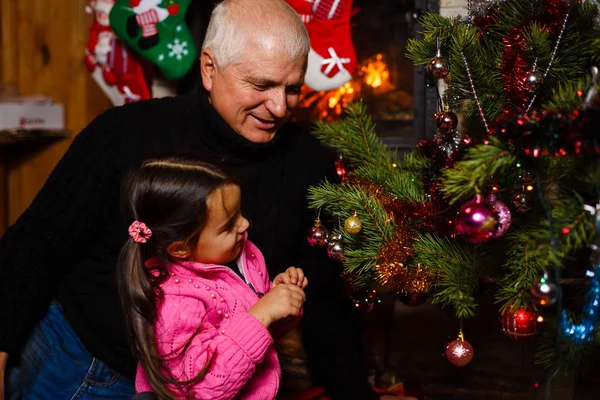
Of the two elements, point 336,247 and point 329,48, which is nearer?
point 336,247

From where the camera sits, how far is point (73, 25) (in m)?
2.26

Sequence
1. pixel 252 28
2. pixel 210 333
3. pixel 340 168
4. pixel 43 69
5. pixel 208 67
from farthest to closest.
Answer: pixel 43 69, pixel 340 168, pixel 208 67, pixel 252 28, pixel 210 333

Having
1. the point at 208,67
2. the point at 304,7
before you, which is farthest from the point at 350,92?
the point at 208,67

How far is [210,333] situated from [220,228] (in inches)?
7.7

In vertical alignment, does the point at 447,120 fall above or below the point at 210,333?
above

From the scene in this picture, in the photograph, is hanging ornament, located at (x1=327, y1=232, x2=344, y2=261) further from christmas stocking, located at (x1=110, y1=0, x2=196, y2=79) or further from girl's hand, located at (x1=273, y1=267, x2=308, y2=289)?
christmas stocking, located at (x1=110, y1=0, x2=196, y2=79)

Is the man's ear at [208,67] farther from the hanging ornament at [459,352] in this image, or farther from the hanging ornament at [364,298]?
the hanging ornament at [459,352]

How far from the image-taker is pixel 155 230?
3.62 ft

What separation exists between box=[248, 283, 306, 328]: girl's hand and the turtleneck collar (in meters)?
0.38

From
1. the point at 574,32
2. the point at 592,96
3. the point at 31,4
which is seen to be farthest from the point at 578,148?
the point at 31,4

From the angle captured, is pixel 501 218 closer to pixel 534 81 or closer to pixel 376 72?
pixel 534 81

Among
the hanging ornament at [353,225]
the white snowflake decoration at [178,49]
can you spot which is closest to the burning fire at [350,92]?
the white snowflake decoration at [178,49]

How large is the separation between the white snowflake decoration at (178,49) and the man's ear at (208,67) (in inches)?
27.6

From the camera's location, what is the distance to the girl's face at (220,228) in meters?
1.11
